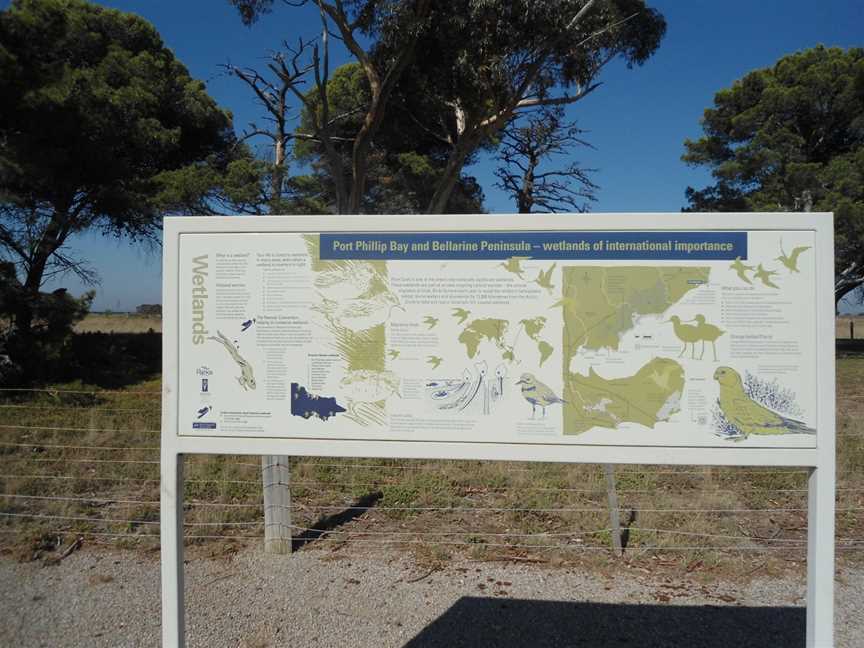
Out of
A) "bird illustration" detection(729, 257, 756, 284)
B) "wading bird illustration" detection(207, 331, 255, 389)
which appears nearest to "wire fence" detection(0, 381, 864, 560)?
"wading bird illustration" detection(207, 331, 255, 389)

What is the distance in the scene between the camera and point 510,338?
238cm

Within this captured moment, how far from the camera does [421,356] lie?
241cm

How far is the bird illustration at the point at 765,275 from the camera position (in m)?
2.31

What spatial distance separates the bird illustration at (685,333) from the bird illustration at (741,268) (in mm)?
269

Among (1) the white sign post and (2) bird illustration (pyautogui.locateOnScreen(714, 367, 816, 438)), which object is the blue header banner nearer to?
(1) the white sign post

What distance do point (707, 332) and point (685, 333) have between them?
0.08m

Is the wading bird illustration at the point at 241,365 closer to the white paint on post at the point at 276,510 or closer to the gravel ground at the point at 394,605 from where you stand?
the gravel ground at the point at 394,605

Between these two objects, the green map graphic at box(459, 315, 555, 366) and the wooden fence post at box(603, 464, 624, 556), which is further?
the wooden fence post at box(603, 464, 624, 556)

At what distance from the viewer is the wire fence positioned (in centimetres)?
416

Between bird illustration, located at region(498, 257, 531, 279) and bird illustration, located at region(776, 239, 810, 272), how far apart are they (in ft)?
3.20

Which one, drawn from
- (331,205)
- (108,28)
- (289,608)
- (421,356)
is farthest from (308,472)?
(331,205)

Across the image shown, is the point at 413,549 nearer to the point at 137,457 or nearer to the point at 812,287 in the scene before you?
the point at 812,287

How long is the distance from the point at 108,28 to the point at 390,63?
6.78 m

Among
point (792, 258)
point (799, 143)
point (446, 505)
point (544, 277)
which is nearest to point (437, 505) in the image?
point (446, 505)
